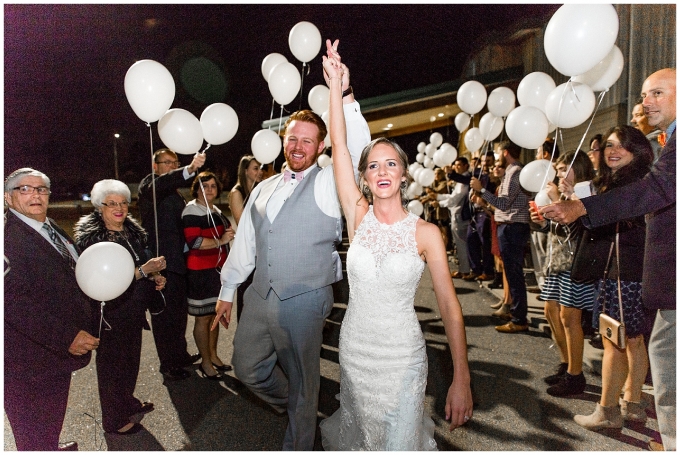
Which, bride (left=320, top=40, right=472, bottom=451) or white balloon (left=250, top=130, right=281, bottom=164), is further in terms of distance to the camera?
white balloon (left=250, top=130, right=281, bottom=164)

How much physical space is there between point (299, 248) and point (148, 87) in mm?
1603

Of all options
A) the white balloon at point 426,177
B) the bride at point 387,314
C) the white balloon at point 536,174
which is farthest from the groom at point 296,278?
the white balloon at point 426,177

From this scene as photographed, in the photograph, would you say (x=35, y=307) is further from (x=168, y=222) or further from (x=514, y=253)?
(x=514, y=253)

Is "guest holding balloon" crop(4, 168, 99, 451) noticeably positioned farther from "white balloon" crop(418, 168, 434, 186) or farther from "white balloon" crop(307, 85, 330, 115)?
"white balloon" crop(418, 168, 434, 186)

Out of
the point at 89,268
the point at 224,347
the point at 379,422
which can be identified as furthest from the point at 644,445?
the point at 224,347

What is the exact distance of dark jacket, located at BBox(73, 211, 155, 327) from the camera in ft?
8.72

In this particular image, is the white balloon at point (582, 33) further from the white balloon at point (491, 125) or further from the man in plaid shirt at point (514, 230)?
the white balloon at point (491, 125)

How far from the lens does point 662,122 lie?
2285 millimetres

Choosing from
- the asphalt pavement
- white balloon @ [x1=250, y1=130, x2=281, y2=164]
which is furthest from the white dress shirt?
white balloon @ [x1=250, y1=130, x2=281, y2=164]

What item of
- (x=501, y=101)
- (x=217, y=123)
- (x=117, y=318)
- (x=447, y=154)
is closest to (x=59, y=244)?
(x=117, y=318)

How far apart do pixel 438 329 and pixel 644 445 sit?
2450 mm

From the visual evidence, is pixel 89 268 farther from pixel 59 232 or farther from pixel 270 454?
pixel 270 454

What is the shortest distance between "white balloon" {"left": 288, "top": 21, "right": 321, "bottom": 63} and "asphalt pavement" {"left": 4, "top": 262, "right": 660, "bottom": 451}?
3145 mm

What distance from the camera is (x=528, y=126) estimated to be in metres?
3.58
